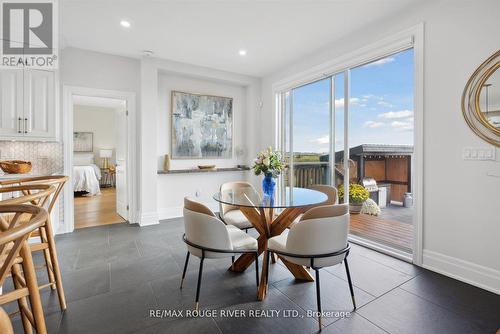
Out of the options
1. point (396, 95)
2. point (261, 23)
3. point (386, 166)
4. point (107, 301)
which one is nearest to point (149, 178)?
point (107, 301)

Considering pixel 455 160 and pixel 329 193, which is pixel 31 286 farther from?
pixel 455 160

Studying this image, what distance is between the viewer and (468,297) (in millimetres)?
2047

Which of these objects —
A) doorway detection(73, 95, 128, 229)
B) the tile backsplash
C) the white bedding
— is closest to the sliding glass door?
doorway detection(73, 95, 128, 229)

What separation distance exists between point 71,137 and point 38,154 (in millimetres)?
470

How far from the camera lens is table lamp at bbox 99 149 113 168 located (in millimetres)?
8133

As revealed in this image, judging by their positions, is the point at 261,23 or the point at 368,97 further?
the point at 368,97

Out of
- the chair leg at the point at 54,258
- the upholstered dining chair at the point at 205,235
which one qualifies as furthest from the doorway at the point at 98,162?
the upholstered dining chair at the point at 205,235

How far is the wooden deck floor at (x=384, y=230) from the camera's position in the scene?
332 cm

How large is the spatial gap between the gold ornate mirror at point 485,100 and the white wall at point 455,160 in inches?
2.5

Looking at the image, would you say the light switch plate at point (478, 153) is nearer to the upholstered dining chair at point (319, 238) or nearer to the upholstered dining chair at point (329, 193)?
the upholstered dining chair at point (329, 193)

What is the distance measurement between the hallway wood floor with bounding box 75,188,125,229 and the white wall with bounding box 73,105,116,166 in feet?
7.83

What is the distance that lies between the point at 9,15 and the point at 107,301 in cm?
325

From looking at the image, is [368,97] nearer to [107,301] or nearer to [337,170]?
[337,170]

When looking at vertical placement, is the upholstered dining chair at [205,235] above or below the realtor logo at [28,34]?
below
